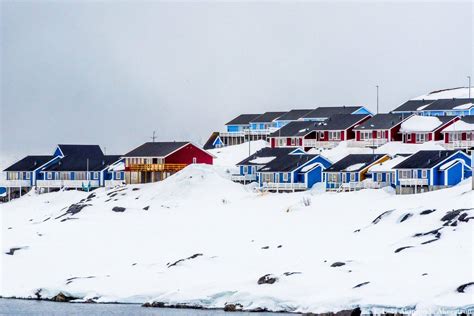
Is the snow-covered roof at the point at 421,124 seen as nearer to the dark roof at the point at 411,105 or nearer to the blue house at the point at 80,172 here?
the dark roof at the point at 411,105

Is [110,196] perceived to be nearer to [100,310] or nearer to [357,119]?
[357,119]

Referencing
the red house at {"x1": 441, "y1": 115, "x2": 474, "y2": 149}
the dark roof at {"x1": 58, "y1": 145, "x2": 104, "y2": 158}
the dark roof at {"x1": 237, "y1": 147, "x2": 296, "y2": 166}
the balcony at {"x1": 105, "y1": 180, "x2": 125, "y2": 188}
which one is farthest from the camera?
the dark roof at {"x1": 58, "y1": 145, "x2": 104, "y2": 158}

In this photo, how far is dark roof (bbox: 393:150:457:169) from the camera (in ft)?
328

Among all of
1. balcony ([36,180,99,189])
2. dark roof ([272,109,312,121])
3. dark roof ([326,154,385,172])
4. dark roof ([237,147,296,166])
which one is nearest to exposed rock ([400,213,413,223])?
dark roof ([326,154,385,172])

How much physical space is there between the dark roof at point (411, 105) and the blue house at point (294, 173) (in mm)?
31169

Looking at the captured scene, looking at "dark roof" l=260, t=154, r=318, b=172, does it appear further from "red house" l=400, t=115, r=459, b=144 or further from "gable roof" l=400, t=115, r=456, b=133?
"gable roof" l=400, t=115, r=456, b=133

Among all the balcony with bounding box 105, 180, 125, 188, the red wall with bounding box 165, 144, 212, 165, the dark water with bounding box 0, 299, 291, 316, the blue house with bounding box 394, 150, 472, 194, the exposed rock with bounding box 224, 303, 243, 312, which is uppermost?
the red wall with bounding box 165, 144, 212, 165

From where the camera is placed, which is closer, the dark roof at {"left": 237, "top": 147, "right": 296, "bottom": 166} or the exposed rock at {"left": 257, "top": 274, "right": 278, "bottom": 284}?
the exposed rock at {"left": 257, "top": 274, "right": 278, "bottom": 284}

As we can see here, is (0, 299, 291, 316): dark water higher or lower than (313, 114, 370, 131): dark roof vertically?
lower

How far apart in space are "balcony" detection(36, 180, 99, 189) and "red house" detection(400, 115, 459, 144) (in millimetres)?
32397

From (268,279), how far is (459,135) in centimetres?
6079

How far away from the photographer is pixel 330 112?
5901 inches

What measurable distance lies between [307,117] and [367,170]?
146 feet

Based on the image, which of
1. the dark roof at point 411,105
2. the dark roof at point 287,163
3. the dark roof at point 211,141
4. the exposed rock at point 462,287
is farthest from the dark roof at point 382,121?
the exposed rock at point 462,287
